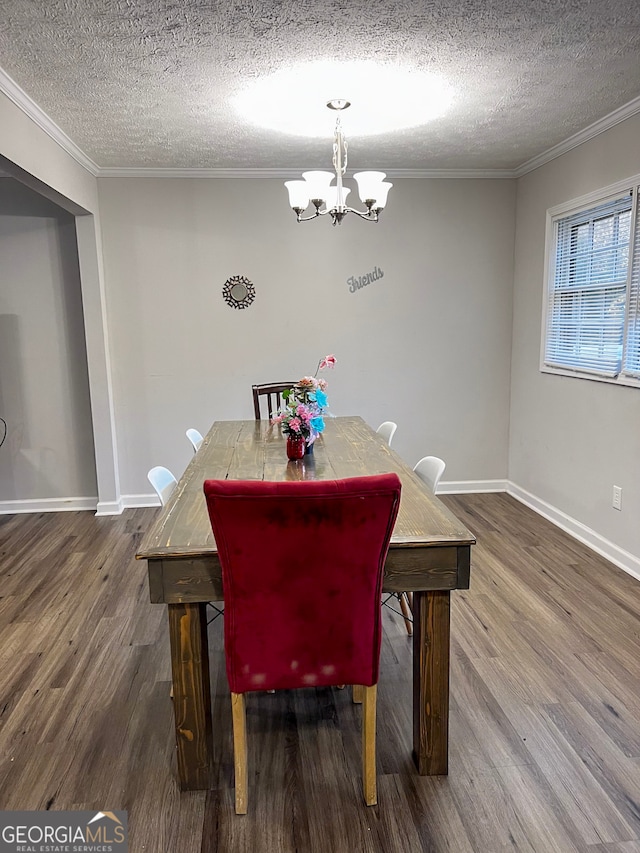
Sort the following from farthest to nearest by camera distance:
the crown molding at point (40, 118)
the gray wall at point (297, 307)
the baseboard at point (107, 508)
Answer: the baseboard at point (107, 508) < the gray wall at point (297, 307) < the crown molding at point (40, 118)

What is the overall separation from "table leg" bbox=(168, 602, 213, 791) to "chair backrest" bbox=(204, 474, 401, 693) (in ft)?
0.47

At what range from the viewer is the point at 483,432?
16.2 feet

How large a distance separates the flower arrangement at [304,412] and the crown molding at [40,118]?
1898 millimetres

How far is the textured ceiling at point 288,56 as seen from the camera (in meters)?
2.12

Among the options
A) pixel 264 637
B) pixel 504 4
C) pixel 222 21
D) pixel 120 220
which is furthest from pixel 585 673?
pixel 120 220

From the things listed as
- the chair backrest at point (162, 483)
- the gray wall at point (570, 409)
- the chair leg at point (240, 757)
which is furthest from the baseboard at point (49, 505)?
the gray wall at point (570, 409)

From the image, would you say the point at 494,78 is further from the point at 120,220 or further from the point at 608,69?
the point at 120,220

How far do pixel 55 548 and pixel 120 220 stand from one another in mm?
2444

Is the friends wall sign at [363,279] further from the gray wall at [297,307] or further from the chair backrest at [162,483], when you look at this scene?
the chair backrest at [162,483]

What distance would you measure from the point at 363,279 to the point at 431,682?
11.4 feet

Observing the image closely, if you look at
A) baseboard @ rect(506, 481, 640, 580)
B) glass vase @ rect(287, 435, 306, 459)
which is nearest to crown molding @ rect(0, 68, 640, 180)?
glass vase @ rect(287, 435, 306, 459)

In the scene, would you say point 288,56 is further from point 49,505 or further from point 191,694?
point 49,505

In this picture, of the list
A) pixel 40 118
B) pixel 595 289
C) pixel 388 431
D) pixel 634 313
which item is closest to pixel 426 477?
pixel 388 431

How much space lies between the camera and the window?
3314 millimetres
